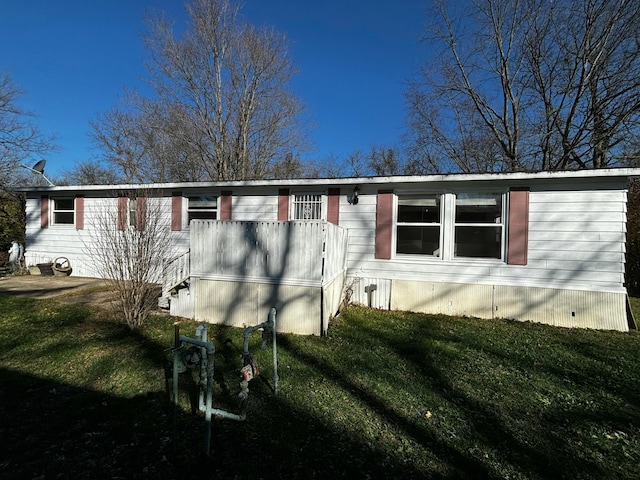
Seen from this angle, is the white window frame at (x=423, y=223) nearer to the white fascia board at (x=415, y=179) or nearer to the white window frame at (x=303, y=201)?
the white fascia board at (x=415, y=179)

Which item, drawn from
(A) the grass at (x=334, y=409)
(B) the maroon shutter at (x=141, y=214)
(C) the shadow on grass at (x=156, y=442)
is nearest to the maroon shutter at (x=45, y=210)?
(A) the grass at (x=334, y=409)

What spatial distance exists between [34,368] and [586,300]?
8.64 m

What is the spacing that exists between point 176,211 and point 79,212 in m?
3.63

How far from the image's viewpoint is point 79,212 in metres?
9.85

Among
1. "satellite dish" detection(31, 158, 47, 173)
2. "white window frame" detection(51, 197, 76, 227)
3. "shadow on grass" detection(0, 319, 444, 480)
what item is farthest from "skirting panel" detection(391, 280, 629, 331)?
"satellite dish" detection(31, 158, 47, 173)

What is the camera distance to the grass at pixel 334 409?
2.27m

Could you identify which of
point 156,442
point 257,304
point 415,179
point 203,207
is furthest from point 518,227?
point 203,207

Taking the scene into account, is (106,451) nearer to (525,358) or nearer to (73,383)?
(73,383)

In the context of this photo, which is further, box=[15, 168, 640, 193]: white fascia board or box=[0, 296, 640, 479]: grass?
box=[15, 168, 640, 193]: white fascia board

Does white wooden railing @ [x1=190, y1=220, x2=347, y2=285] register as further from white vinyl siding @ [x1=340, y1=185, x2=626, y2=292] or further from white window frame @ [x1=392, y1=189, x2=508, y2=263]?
white vinyl siding @ [x1=340, y1=185, x2=626, y2=292]

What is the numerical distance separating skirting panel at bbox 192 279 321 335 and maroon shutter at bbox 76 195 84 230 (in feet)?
22.1

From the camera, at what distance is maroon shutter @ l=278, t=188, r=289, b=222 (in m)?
7.82

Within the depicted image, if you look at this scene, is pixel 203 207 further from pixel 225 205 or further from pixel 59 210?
pixel 59 210

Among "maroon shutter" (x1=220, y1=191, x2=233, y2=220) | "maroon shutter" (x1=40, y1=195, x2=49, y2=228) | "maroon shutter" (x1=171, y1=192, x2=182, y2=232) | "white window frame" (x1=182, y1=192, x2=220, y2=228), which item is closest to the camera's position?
"maroon shutter" (x1=220, y1=191, x2=233, y2=220)
